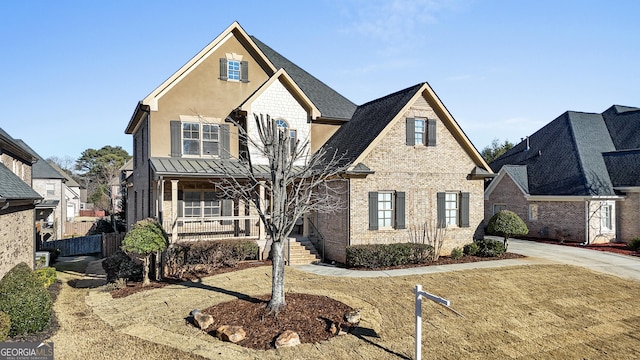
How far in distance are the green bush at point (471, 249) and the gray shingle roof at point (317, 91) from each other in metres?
9.09

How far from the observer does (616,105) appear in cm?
2925

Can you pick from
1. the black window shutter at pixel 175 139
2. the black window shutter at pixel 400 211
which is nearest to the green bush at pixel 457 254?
the black window shutter at pixel 400 211

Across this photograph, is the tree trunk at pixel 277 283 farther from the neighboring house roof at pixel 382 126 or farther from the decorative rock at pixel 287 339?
the neighboring house roof at pixel 382 126

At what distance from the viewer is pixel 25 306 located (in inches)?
364

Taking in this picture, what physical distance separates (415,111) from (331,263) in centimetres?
788

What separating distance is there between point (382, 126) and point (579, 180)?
1450cm

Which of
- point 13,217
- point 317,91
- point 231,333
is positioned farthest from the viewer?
point 317,91

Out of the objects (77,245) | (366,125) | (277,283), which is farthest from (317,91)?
(77,245)

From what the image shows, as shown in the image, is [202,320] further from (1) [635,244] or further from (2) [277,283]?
(1) [635,244]

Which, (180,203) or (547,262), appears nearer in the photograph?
(547,262)

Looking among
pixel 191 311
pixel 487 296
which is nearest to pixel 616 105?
pixel 487 296

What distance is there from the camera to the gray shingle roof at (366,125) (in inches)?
696

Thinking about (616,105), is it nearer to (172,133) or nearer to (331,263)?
(331,263)

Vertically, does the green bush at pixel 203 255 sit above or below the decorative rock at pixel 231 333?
above
